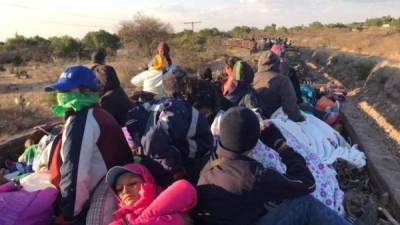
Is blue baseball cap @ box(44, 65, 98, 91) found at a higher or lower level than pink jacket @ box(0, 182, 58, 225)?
higher

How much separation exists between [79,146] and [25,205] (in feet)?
1.81

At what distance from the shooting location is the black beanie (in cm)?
309

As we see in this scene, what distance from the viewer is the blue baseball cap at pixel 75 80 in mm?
3467

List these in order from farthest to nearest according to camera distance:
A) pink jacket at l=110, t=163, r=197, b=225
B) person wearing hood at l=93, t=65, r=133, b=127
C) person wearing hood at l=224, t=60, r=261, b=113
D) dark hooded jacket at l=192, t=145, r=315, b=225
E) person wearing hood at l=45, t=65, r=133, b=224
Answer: person wearing hood at l=224, t=60, r=261, b=113
person wearing hood at l=93, t=65, r=133, b=127
person wearing hood at l=45, t=65, r=133, b=224
dark hooded jacket at l=192, t=145, r=315, b=225
pink jacket at l=110, t=163, r=197, b=225

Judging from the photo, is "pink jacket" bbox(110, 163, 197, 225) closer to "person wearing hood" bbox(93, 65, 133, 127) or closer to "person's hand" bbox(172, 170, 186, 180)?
"person's hand" bbox(172, 170, 186, 180)

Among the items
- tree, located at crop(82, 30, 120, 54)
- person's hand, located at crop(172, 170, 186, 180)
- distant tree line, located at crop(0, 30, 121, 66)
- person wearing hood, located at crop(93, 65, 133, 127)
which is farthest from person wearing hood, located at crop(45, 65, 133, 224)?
tree, located at crop(82, 30, 120, 54)

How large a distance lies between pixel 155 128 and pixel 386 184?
325cm

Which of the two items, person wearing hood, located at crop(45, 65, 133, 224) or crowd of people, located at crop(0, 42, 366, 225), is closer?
crowd of people, located at crop(0, 42, 366, 225)

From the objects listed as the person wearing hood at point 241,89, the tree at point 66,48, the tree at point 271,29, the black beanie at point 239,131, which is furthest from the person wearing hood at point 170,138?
the tree at point 271,29

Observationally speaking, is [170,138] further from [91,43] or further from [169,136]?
[91,43]

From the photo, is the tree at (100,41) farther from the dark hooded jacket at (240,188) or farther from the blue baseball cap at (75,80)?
the dark hooded jacket at (240,188)

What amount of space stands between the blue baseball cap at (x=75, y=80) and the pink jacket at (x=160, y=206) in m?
0.88

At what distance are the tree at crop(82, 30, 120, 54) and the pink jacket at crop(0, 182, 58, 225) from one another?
38817mm

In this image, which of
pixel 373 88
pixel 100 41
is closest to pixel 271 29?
pixel 100 41
